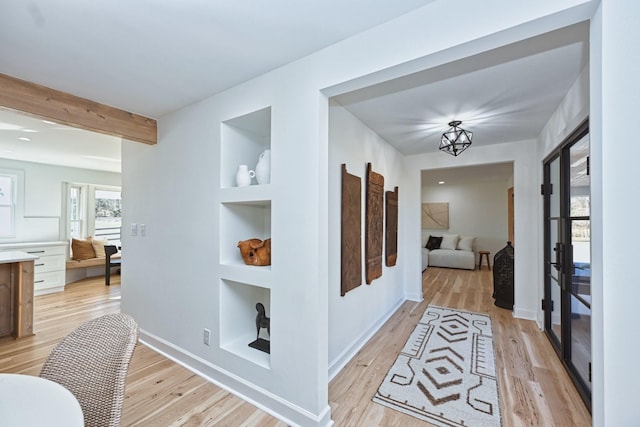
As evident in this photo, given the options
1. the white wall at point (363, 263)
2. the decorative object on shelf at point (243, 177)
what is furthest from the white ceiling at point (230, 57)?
the decorative object on shelf at point (243, 177)

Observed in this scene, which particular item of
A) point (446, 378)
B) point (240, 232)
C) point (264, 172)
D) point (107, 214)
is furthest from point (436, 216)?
point (107, 214)

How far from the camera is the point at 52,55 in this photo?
1704mm

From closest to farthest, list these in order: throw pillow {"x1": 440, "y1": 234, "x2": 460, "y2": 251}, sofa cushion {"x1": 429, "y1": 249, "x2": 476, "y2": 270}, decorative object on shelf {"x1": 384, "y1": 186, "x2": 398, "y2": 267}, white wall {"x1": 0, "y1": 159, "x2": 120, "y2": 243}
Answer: decorative object on shelf {"x1": 384, "y1": 186, "x2": 398, "y2": 267} → white wall {"x1": 0, "y1": 159, "x2": 120, "y2": 243} → sofa cushion {"x1": 429, "y1": 249, "x2": 476, "y2": 270} → throw pillow {"x1": 440, "y1": 234, "x2": 460, "y2": 251}

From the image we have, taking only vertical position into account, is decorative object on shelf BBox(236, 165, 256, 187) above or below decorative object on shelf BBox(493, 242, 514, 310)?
above

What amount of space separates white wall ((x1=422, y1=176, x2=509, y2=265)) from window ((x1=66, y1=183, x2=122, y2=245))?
789cm

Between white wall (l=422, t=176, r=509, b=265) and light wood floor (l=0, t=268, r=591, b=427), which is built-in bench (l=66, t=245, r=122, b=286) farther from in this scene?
white wall (l=422, t=176, r=509, b=265)

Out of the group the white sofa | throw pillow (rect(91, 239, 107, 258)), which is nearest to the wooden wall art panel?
the white sofa

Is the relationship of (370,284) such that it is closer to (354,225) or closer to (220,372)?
(354,225)

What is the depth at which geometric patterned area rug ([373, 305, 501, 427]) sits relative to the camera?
1.83 meters

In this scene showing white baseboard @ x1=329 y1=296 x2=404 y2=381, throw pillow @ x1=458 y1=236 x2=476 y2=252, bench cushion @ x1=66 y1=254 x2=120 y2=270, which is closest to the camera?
white baseboard @ x1=329 y1=296 x2=404 y2=381

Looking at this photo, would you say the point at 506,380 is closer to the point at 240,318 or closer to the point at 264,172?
the point at 240,318

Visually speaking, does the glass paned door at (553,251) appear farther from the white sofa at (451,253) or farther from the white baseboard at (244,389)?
the white sofa at (451,253)

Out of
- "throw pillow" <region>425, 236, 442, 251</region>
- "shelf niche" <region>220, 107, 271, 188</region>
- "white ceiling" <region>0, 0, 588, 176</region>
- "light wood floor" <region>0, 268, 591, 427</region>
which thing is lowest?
"light wood floor" <region>0, 268, 591, 427</region>

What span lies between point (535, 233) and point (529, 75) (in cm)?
227
